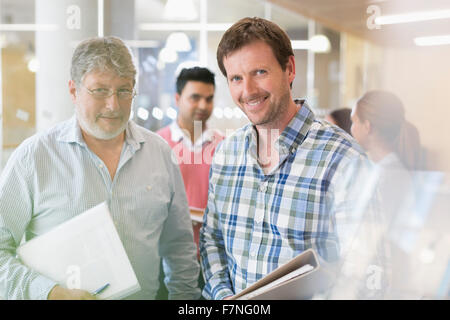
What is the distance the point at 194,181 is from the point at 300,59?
55cm

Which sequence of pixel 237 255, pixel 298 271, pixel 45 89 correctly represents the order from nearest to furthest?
pixel 298 271 < pixel 237 255 < pixel 45 89

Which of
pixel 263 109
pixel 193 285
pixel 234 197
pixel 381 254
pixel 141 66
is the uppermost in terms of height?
pixel 141 66

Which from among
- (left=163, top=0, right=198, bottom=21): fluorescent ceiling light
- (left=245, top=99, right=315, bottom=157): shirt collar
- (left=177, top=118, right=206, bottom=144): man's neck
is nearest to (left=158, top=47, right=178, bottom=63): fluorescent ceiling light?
(left=163, top=0, right=198, bottom=21): fluorescent ceiling light

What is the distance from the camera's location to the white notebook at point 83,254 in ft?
4.10

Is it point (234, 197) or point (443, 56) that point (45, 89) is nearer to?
point (234, 197)

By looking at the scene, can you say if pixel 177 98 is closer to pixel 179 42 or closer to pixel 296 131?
pixel 179 42

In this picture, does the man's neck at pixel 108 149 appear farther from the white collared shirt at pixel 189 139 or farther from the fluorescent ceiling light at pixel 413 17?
the fluorescent ceiling light at pixel 413 17

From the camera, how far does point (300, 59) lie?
1.41 metres

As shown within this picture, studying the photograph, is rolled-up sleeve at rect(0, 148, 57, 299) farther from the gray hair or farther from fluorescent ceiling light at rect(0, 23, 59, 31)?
fluorescent ceiling light at rect(0, 23, 59, 31)

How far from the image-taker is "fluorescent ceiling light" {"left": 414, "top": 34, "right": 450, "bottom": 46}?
4.28ft

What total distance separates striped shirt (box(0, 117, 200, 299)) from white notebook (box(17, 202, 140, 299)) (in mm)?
31

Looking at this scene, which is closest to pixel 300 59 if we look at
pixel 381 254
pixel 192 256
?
pixel 381 254

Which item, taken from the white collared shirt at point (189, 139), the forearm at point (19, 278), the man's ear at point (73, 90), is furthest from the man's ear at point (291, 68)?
the forearm at point (19, 278)

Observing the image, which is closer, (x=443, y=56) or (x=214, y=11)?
(x=443, y=56)
